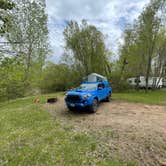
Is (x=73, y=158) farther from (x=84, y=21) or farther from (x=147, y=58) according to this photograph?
(x=84, y=21)

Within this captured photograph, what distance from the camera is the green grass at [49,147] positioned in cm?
425

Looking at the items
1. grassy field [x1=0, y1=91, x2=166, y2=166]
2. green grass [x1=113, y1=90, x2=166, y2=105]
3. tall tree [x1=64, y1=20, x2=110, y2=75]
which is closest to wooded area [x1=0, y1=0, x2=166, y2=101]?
tall tree [x1=64, y1=20, x2=110, y2=75]

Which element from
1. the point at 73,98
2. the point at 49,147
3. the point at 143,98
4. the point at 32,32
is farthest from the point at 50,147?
the point at 32,32

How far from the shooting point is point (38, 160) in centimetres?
424

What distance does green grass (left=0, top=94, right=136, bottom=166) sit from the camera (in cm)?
425

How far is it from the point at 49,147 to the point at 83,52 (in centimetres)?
1895

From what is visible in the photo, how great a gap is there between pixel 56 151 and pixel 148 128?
11.8 feet

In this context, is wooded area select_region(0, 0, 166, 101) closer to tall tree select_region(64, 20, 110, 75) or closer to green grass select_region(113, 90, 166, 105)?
tall tree select_region(64, 20, 110, 75)

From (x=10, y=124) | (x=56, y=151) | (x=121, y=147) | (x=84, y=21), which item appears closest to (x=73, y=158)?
(x=56, y=151)

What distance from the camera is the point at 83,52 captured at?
22.9 metres

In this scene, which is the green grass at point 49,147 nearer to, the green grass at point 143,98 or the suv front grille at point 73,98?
the suv front grille at point 73,98

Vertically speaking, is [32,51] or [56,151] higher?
[32,51]

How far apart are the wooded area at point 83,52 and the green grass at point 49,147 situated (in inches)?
435

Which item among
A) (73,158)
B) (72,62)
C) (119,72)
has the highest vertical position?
(72,62)
